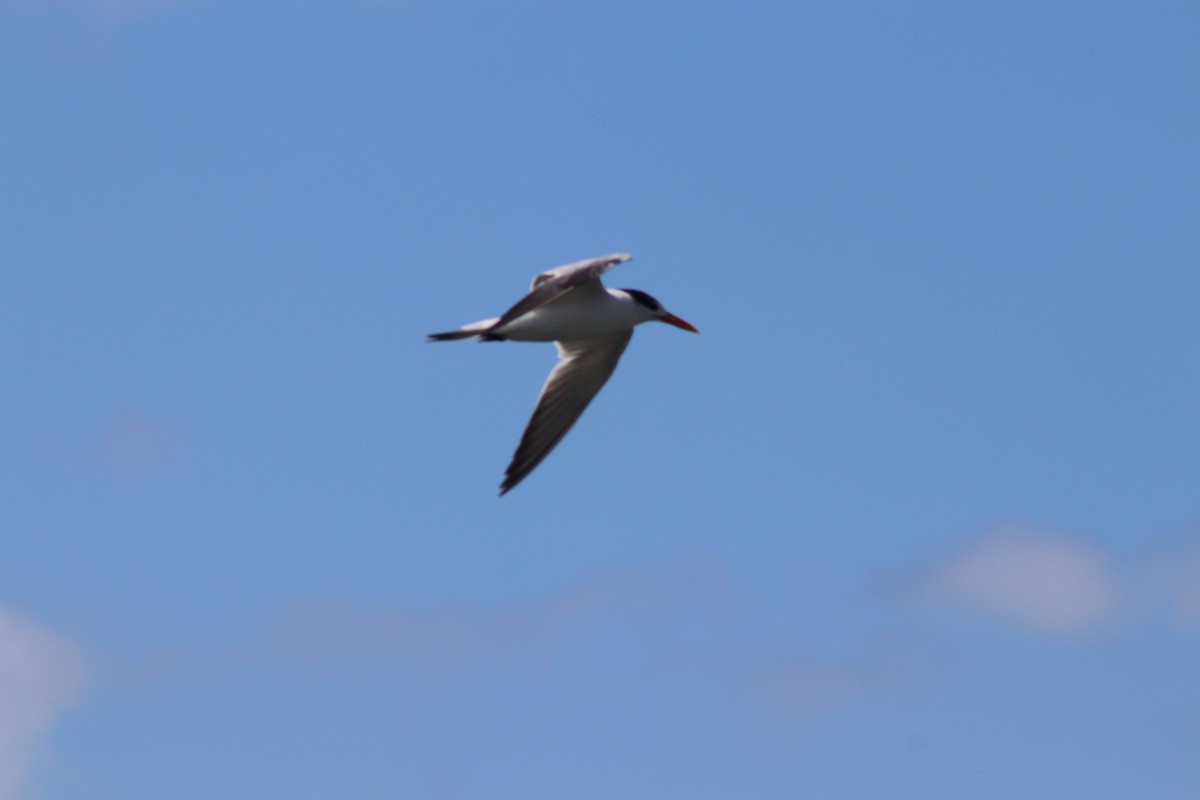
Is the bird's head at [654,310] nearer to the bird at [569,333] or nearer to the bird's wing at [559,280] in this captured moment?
the bird at [569,333]

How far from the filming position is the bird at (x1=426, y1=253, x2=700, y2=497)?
784 inches

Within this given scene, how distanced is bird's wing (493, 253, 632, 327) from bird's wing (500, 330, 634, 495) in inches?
110

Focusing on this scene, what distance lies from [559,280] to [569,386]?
418 centimetres

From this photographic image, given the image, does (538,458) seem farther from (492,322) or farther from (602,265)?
(602,265)

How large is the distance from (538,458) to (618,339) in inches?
68.1

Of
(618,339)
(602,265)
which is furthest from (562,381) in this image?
(602,265)

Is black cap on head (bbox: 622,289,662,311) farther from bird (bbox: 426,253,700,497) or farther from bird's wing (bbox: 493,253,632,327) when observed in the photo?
bird's wing (bbox: 493,253,632,327)

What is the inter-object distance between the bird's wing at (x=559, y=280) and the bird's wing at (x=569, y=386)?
9.14 ft

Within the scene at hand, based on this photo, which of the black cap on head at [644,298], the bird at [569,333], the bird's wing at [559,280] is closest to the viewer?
the bird's wing at [559,280]

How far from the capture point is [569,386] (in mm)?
23594

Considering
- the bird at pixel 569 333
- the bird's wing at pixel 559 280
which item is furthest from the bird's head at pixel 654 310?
the bird's wing at pixel 559 280

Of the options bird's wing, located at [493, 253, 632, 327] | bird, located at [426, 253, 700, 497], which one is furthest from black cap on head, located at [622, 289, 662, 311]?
bird's wing, located at [493, 253, 632, 327]

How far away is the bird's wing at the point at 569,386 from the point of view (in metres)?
23.2

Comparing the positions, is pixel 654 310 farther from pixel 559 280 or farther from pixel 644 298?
pixel 559 280
